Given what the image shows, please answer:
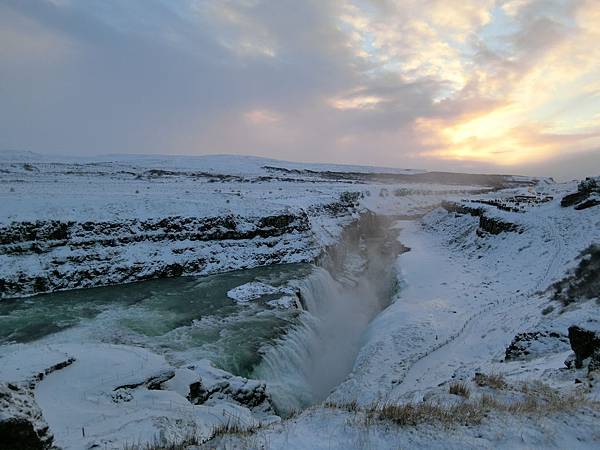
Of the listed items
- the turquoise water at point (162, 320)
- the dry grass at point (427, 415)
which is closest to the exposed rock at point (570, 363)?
the dry grass at point (427, 415)

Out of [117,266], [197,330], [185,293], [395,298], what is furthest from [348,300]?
[117,266]

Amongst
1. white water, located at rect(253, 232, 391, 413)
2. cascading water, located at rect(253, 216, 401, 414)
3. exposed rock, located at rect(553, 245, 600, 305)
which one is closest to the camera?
white water, located at rect(253, 232, 391, 413)

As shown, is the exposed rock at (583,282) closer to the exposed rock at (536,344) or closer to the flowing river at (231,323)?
the exposed rock at (536,344)

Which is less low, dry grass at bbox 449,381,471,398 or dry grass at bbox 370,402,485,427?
dry grass at bbox 370,402,485,427

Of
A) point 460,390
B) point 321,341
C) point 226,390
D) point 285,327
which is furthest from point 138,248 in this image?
point 460,390

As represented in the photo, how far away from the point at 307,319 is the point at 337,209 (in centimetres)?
2722

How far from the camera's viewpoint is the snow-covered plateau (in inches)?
241

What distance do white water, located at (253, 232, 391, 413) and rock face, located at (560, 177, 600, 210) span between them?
17673 mm

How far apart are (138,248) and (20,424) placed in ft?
74.3

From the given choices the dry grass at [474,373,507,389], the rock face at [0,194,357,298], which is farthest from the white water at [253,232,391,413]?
the dry grass at [474,373,507,389]

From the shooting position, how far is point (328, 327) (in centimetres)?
2247

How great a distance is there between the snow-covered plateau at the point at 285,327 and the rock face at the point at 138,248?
0.11 m

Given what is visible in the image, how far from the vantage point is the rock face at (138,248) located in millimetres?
22359

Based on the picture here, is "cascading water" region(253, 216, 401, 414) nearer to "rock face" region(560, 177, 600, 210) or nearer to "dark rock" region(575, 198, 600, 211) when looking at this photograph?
"rock face" region(560, 177, 600, 210)
